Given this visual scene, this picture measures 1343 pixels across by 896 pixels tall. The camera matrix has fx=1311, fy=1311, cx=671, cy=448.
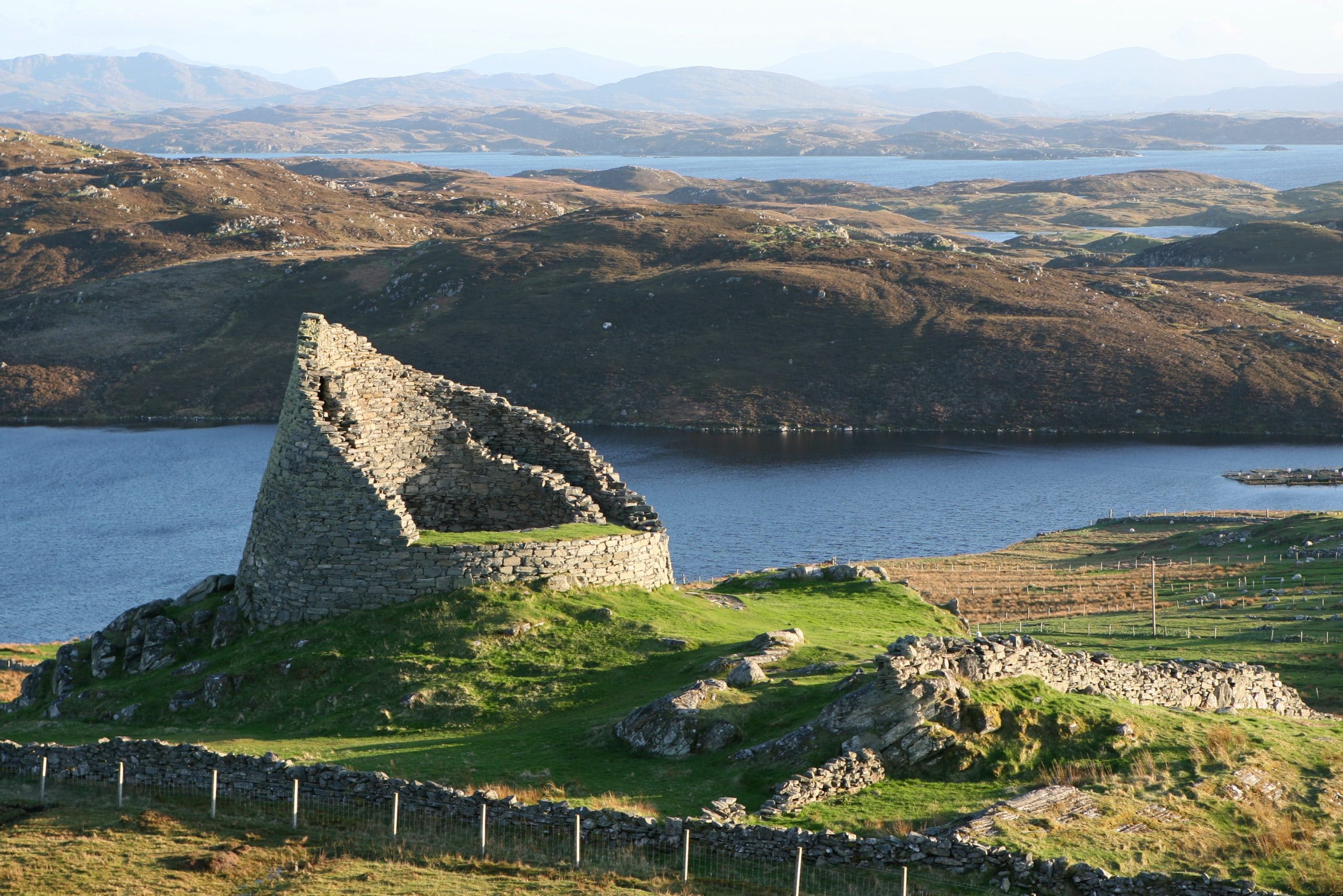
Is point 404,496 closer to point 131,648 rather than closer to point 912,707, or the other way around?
point 131,648

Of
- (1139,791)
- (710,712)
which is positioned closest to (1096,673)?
(1139,791)

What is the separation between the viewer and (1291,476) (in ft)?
404

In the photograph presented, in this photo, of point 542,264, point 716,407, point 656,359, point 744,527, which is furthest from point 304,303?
point 744,527

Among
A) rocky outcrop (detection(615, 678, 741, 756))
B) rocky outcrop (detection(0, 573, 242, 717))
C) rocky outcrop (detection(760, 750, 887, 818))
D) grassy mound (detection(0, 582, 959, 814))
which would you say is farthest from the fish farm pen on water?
rocky outcrop (detection(760, 750, 887, 818))

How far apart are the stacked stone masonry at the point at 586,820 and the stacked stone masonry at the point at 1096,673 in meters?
4.93

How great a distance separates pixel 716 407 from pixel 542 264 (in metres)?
54.8

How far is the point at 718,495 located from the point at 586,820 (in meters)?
94.0

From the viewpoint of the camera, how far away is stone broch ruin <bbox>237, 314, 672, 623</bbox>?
32.5m

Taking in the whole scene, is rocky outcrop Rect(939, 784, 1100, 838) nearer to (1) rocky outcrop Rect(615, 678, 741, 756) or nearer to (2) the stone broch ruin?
(1) rocky outcrop Rect(615, 678, 741, 756)

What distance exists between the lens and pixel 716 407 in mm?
153000

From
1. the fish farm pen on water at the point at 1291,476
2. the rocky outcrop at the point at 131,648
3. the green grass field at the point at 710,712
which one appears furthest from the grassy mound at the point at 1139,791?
the fish farm pen on water at the point at 1291,476

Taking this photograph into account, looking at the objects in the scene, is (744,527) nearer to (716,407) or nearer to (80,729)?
(716,407)

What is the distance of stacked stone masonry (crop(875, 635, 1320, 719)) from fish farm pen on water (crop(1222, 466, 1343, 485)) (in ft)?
316

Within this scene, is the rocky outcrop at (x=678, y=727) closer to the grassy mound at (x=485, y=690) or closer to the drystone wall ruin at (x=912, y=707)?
the grassy mound at (x=485, y=690)
